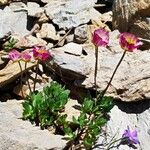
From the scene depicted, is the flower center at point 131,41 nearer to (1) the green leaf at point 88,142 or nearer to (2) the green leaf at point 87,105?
(2) the green leaf at point 87,105

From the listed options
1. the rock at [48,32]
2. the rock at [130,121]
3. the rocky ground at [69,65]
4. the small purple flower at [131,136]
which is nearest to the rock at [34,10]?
the rocky ground at [69,65]

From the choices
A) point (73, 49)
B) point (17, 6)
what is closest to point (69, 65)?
point (73, 49)

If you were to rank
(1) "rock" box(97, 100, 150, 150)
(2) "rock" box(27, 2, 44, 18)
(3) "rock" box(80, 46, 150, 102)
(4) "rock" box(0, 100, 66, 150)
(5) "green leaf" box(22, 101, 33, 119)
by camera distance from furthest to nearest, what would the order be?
1. (2) "rock" box(27, 2, 44, 18)
2. (3) "rock" box(80, 46, 150, 102)
3. (1) "rock" box(97, 100, 150, 150)
4. (5) "green leaf" box(22, 101, 33, 119)
5. (4) "rock" box(0, 100, 66, 150)

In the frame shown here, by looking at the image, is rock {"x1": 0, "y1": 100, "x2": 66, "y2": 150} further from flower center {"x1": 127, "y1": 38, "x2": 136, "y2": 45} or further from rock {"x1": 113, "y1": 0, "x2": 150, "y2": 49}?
rock {"x1": 113, "y1": 0, "x2": 150, "y2": 49}

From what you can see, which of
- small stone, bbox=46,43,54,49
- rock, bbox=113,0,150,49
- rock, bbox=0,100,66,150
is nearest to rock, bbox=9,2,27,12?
small stone, bbox=46,43,54,49

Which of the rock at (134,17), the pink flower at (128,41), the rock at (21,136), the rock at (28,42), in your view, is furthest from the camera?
the rock at (134,17)

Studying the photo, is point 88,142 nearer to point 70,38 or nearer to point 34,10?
point 70,38

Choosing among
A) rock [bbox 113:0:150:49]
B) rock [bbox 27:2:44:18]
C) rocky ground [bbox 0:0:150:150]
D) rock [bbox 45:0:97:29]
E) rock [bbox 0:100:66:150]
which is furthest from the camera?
rock [bbox 27:2:44:18]
